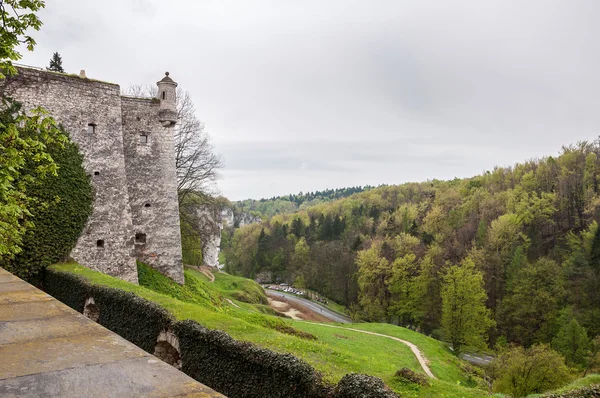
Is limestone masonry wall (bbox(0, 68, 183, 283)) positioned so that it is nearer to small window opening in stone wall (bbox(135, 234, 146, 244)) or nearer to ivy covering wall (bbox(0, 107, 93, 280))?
small window opening in stone wall (bbox(135, 234, 146, 244))

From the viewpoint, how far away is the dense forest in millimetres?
45406

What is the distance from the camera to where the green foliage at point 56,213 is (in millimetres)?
16417

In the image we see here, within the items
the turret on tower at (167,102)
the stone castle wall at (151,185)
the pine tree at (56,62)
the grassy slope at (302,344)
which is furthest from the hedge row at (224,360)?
the pine tree at (56,62)

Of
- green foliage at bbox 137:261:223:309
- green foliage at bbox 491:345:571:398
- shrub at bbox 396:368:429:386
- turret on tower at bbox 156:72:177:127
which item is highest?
turret on tower at bbox 156:72:177:127

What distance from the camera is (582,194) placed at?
234 ft

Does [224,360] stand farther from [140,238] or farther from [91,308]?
[140,238]

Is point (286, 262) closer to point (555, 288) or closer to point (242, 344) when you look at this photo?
point (555, 288)

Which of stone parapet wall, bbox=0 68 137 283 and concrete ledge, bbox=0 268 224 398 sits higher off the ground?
stone parapet wall, bbox=0 68 137 283

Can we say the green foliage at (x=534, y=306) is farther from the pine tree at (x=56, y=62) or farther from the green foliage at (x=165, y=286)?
the pine tree at (x=56, y=62)

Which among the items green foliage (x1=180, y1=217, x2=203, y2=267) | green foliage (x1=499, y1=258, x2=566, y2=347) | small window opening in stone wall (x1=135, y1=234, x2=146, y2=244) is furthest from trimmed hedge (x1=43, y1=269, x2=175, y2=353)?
green foliage (x1=499, y1=258, x2=566, y2=347)

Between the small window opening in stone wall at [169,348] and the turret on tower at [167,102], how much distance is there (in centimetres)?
1417

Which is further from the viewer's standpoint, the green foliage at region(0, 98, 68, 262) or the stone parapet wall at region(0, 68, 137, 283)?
the stone parapet wall at region(0, 68, 137, 283)

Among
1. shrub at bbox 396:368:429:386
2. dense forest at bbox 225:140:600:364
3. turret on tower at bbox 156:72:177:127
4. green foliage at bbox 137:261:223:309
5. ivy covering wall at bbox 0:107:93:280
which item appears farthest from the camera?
dense forest at bbox 225:140:600:364

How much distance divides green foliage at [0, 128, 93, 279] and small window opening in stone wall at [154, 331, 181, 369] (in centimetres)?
861
